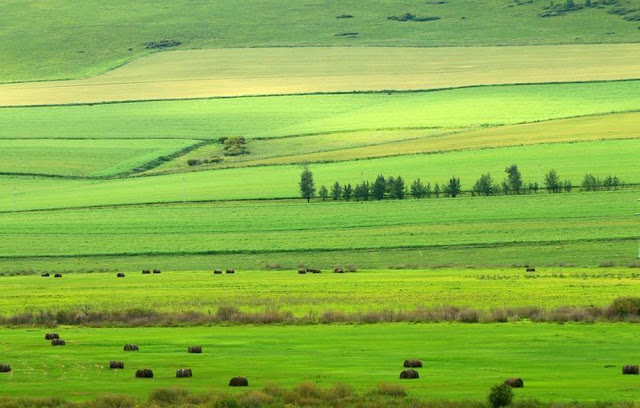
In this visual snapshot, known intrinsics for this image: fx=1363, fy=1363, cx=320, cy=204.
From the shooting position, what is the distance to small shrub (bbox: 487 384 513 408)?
26000 mm

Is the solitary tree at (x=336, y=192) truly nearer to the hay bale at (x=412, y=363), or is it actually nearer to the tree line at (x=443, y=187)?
the tree line at (x=443, y=187)

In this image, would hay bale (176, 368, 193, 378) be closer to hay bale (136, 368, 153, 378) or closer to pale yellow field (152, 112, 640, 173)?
hay bale (136, 368, 153, 378)

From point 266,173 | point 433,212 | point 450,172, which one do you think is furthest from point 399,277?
point 266,173

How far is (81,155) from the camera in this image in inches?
4417

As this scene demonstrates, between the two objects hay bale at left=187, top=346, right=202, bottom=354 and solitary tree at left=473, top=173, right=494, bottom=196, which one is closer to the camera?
hay bale at left=187, top=346, right=202, bottom=354

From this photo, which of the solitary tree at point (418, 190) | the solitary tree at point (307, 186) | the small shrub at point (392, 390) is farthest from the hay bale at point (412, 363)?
the solitary tree at point (307, 186)

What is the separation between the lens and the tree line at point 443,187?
3356 inches

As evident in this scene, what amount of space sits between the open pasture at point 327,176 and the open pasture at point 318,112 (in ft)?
58.3

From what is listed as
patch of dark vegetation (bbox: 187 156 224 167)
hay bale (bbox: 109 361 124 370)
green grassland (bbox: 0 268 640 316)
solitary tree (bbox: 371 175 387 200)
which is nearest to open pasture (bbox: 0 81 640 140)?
patch of dark vegetation (bbox: 187 156 224 167)

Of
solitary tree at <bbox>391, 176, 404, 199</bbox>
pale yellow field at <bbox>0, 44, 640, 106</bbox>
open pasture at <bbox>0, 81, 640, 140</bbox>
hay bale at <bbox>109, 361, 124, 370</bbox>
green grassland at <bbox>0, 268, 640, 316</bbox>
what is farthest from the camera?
pale yellow field at <bbox>0, 44, 640, 106</bbox>

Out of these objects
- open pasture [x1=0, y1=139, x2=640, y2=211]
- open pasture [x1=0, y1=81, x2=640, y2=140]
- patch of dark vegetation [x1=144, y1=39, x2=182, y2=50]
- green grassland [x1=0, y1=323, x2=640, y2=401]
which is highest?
patch of dark vegetation [x1=144, y1=39, x2=182, y2=50]

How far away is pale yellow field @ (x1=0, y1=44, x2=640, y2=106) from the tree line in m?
51.8

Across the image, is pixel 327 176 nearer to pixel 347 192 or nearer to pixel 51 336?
pixel 347 192

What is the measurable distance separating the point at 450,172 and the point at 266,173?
14.2 meters
